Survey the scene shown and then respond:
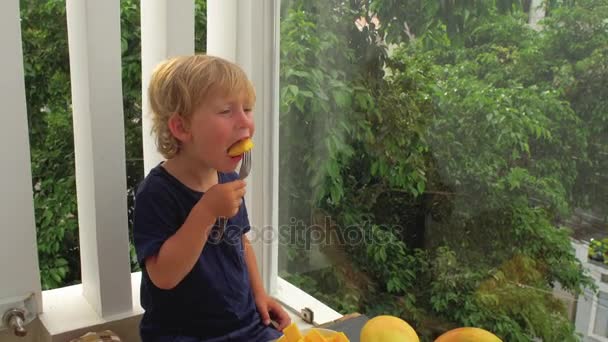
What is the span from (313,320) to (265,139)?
1.72 ft

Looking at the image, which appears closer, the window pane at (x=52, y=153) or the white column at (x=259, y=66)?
the white column at (x=259, y=66)

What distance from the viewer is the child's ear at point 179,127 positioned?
96cm

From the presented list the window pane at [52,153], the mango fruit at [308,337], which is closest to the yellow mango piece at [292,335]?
the mango fruit at [308,337]

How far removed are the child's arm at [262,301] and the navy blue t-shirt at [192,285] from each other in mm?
44

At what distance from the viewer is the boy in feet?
3.06

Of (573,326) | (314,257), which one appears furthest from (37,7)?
(573,326)

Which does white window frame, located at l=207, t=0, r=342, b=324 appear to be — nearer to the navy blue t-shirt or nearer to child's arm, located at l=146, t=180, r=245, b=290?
the navy blue t-shirt

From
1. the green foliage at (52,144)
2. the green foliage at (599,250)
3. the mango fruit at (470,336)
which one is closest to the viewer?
the mango fruit at (470,336)

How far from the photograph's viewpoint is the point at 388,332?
55cm

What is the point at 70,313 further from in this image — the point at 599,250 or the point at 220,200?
the point at 599,250

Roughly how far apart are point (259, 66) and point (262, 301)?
63 centimetres

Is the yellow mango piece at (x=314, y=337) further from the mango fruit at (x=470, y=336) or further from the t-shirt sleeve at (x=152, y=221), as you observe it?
the t-shirt sleeve at (x=152, y=221)

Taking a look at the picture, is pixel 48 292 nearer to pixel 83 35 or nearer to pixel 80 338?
pixel 80 338

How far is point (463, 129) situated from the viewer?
1057 mm
